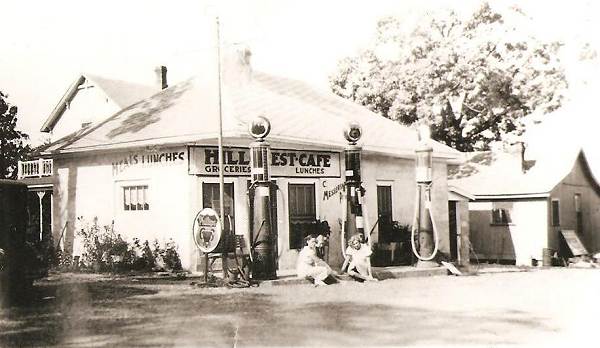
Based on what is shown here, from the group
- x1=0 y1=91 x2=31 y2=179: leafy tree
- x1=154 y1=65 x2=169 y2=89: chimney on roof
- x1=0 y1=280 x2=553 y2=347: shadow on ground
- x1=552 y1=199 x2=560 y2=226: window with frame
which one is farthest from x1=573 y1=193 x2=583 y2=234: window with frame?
x1=0 y1=91 x2=31 y2=179: leafy tree

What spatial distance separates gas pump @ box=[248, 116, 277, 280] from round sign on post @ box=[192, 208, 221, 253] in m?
1.08

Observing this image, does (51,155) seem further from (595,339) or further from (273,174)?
(595,339)

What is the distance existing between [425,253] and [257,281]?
489cm

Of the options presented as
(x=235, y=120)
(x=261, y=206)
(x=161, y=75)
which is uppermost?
(x=161, y=75)

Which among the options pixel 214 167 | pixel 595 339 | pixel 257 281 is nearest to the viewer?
pixel 595 339

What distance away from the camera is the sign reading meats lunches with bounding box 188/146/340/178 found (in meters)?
15.2

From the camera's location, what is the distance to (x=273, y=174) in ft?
53.5

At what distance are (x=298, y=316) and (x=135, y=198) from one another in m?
7.74

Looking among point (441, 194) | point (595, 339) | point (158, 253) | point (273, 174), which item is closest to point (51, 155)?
point (158, 253)

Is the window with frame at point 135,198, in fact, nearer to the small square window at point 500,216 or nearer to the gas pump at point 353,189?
the gas pump at point 353,189

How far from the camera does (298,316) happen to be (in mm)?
9641

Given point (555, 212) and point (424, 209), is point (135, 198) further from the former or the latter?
point (555, 212)

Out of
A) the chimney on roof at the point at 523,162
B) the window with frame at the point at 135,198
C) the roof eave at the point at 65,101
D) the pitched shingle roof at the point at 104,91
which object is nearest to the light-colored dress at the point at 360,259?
the window with frame at the point at 135,198

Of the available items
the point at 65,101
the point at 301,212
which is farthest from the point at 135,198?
the point at 65,101
